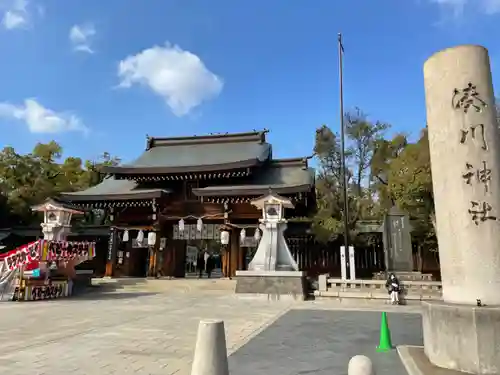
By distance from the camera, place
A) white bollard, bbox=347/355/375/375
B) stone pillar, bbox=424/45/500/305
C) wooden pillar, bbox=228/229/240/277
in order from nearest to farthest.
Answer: white bollard, bbox=347/355/375/375
stone pillar, bbox=424/45/500/305
wooden pillar, bbox=228/229/240/277

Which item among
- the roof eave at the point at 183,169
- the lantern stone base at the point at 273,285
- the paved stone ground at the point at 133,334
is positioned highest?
the roof eave at the point at 183,169

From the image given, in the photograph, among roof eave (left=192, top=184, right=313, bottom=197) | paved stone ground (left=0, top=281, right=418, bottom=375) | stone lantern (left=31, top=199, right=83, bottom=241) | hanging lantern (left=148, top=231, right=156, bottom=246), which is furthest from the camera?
hanging lantern (left=148, top=231, right=156, bottom=246)

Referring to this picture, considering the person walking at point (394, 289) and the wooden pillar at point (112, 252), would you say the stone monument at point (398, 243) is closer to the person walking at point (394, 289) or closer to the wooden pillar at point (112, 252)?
the person walking at point (394, 289)

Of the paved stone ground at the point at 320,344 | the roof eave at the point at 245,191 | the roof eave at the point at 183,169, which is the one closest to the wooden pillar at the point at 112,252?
the roof eave at the point at 183,169

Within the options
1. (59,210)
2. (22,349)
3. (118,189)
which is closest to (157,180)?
(118,189)

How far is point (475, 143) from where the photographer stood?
16.7ft

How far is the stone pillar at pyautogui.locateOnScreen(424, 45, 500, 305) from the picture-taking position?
4.79 m

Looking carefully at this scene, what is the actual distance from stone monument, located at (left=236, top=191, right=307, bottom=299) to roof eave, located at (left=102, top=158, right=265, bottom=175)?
709 centimetres

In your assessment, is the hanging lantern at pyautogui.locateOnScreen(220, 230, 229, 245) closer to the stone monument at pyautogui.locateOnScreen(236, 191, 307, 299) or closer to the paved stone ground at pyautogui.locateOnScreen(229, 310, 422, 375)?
the stone monument at pyautogui.locateOnScreen(236, 191, 307, 299)

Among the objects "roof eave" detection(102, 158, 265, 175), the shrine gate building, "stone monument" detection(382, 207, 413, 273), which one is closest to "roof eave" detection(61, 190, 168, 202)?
the shrine gate building

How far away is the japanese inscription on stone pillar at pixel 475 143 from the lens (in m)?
4.88

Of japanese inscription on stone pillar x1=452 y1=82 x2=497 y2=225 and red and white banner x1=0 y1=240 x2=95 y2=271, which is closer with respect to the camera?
japanese inscription on stone pillar x1=452 y1=82 x2=497 y2=225

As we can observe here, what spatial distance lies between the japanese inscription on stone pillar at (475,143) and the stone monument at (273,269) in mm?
10343

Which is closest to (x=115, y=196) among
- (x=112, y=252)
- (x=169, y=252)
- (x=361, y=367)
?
(x=112, y=252)
